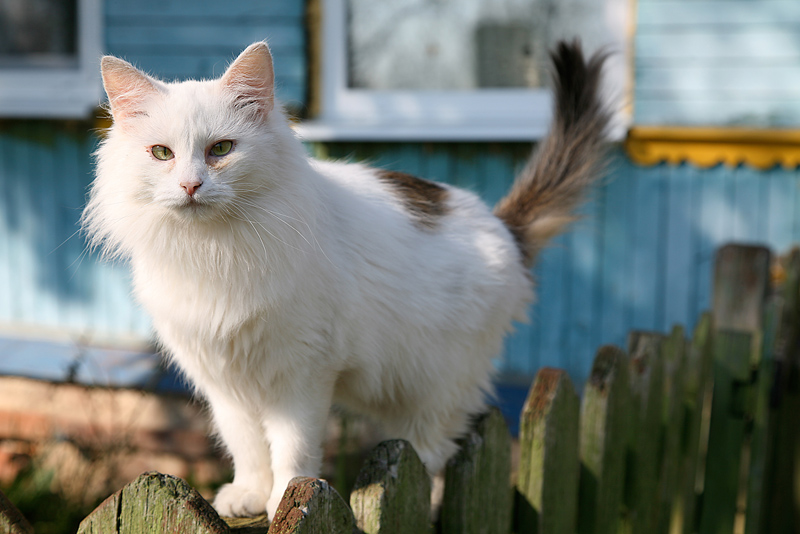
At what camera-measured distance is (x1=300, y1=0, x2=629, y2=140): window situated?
398 cm

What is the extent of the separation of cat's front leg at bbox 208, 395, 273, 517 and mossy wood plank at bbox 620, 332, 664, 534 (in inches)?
33.3

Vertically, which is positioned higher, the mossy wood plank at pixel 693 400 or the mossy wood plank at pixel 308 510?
the mossy wood plank at pixel 308 510

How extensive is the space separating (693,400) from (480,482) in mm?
1041

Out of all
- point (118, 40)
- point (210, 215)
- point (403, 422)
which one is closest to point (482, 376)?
point (403, 422)

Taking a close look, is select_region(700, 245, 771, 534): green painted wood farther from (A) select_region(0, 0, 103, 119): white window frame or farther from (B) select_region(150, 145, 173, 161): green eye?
(A) select_region(0, 0, 103, 119): white window frame

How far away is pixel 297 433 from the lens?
1349 millimetres

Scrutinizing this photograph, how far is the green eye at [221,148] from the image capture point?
47.9 inches

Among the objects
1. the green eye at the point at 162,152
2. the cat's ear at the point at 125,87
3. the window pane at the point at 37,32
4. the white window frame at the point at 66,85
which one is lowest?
the green eye at the point at 162,152

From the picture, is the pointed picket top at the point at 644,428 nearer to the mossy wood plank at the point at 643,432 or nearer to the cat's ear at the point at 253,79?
the mossy wood plank at the point at 643,432

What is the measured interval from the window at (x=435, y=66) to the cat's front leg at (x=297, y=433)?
2792 millimetres

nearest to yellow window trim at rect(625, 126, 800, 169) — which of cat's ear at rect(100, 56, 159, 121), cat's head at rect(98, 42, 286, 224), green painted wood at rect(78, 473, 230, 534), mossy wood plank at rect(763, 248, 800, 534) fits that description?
mossy wood plank at rect(763, 248, 800, 534)

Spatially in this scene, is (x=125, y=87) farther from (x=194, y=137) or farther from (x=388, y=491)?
(x=388, y=491)

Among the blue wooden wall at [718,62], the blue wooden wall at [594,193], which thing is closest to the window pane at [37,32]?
the blue wooden wall at [594,193]

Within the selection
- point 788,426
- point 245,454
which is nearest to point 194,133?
point 245,454
